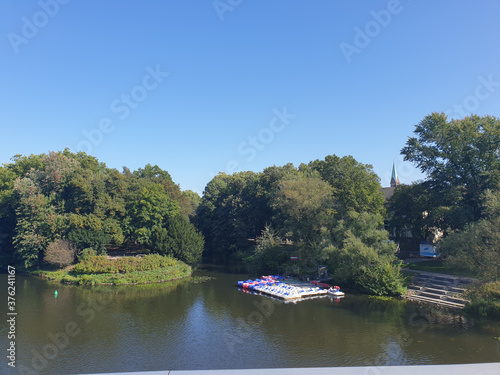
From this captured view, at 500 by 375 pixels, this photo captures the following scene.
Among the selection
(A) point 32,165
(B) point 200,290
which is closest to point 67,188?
(A) point 32,165

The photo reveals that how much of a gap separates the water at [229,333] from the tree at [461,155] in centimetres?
1452

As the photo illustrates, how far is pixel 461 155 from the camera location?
31.7 m

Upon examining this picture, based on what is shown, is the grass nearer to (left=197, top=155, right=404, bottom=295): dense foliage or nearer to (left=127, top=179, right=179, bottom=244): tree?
(left=197, top=155, right=404, bottom=295): dense foliage

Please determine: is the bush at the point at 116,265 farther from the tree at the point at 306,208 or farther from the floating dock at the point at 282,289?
the tree at the point at 306,208

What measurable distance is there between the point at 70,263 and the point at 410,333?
32.5 meters

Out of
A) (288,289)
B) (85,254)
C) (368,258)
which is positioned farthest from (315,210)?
(85,254)

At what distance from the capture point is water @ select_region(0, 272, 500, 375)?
47.8 ft

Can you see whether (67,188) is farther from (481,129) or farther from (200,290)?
(481,129)

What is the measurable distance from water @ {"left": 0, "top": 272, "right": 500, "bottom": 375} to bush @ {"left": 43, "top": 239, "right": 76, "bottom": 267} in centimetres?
642

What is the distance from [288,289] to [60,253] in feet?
74.9

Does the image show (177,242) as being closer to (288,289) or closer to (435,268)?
(288,289)

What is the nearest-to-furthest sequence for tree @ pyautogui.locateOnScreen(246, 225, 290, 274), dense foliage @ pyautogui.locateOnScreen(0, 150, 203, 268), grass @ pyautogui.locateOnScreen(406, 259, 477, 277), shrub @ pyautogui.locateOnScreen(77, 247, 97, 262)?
1. grass @ pyautogui.locateOnScreen(406, 259, 477, 277)
2. shrub @ pyautogui.locateOnScreen(77, 247, 97, 262)
3. dense foliage @ pyautogui.locateOnScreen(0, 150, 203, 268)
4. tree @ pyautogui.locateOnScreen(246, 225, 290, 274)

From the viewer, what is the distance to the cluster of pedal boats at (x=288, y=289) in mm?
25944

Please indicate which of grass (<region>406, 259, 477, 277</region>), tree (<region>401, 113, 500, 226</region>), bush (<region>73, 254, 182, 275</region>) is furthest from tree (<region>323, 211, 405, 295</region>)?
bush (<region>73, 254, 182, 275</region>)
